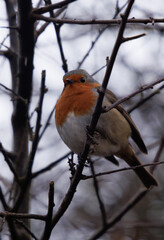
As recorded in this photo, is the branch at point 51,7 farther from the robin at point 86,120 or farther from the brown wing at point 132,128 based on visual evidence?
the brown wing at point 132,128

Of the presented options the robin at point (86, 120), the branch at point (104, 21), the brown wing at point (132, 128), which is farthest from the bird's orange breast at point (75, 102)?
the branch at point (104, 21)

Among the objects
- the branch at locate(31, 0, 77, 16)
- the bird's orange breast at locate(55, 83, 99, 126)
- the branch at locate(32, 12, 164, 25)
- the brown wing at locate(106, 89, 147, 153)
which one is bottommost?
the brown wing at locate(106, 89, 147, 153)

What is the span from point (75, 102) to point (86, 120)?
226mm

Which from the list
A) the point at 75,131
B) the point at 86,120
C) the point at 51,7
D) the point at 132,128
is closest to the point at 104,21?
the point at 51,7

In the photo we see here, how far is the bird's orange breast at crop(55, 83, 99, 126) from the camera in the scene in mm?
3133

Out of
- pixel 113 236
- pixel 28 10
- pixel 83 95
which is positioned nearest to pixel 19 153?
pixel 83 95

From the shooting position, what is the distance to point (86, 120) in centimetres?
308

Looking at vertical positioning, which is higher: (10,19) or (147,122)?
(10,19)

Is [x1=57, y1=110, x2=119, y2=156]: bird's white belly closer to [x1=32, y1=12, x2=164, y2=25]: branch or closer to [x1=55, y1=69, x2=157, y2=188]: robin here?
[x1=55, y1=69, x2=157, y2=188]: robin

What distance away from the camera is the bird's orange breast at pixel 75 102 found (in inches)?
123

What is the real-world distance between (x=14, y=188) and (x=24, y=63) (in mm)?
1131

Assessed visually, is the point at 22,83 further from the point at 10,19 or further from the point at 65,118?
the point at 10,19

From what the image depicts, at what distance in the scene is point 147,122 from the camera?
6598 millimetres

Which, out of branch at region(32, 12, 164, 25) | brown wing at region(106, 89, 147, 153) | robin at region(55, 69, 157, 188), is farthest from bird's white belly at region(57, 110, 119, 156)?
branch at region(32, 12, 164, 25)
